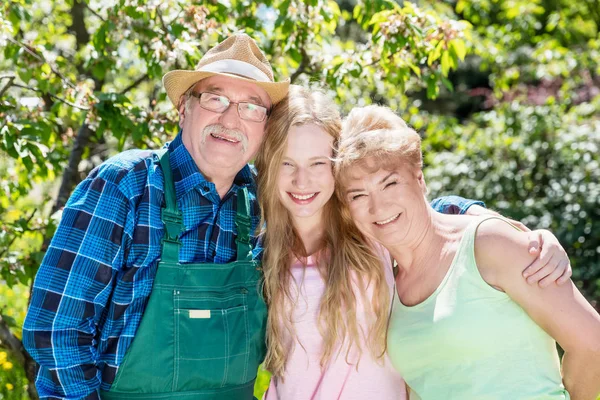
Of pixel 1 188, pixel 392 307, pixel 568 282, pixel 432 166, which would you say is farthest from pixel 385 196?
pixel 432 166

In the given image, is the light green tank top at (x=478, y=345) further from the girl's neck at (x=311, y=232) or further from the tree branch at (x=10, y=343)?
the tree branch at (x=10, y=343)

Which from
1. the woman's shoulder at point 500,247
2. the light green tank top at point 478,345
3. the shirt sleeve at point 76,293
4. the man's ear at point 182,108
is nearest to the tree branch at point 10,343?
the shirt sleeve at point 76,293

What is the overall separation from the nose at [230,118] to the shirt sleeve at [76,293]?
0.47 metres

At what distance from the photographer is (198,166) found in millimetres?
2387

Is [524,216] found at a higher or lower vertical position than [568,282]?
lower

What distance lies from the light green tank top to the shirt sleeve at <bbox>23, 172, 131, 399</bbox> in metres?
1.01

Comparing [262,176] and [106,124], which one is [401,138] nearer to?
[262,176]

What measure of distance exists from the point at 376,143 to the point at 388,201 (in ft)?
0.66

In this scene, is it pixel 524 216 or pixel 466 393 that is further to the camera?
pixel 524 216

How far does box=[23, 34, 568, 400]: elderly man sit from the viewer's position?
2.06 m

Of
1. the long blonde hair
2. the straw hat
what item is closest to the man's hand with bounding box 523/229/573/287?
the long blonde hair

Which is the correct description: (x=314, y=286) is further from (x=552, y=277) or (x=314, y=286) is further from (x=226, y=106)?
(x=552, y=277)

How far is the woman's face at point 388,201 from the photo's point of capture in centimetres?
229

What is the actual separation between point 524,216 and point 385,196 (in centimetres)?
436
